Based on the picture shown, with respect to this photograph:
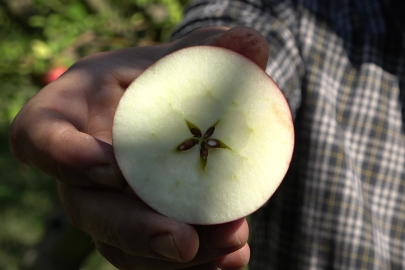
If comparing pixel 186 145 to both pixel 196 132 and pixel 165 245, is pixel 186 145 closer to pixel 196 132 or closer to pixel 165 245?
pixel 196 132

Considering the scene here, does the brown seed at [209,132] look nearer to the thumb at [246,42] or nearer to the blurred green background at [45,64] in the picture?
the thumb at [246,42]

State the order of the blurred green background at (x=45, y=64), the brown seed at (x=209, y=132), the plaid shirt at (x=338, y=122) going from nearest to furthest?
the brown seed at (x=209, y=132), the plaid shirt at (x=338, y=122), the blurred green background at (x=45, y=64)

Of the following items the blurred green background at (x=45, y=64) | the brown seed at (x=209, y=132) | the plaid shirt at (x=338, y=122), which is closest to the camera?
the brown seed at (x=209, y=132)

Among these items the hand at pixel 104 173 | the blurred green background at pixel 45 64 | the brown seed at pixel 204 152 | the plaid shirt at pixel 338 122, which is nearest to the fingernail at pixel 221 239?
the hand at pixel 104 173

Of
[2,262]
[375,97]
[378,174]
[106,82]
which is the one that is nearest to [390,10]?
[375,97]

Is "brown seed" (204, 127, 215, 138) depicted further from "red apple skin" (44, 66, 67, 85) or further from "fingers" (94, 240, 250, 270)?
"red apple skin" (44, 66, 67, 85)

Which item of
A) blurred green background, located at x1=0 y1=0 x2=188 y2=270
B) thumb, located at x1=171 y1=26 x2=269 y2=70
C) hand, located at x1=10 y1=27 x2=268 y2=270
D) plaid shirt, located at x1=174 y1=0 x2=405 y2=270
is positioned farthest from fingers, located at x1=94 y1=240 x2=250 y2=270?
blurred green background, located at x1=0 y1=0 x2=188 y2=270

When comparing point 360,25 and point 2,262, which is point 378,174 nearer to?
point 360,25
